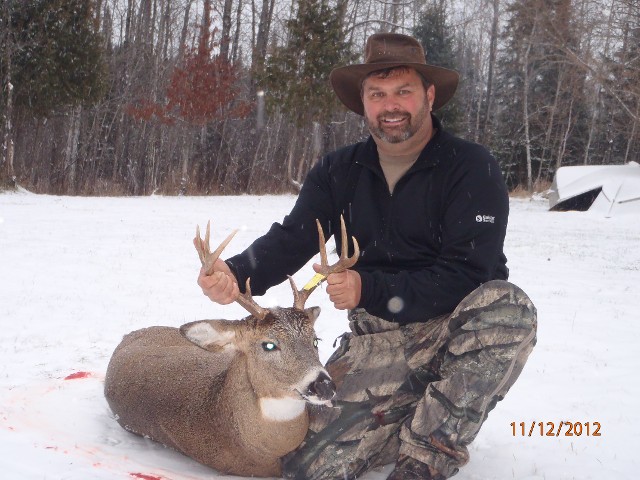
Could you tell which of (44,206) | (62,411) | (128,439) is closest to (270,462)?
(128,439)

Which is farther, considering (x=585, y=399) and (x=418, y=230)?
(x=585, y=399)

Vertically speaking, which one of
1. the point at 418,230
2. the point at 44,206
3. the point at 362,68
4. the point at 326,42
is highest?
the point at 326,42

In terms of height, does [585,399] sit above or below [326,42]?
below

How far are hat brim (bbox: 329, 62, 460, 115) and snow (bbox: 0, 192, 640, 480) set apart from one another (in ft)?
5.47

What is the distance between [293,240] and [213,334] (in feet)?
2.51

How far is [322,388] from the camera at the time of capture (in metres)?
2.71

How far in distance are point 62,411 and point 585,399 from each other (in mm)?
2683

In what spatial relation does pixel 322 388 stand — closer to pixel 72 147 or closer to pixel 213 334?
pixel 213 334

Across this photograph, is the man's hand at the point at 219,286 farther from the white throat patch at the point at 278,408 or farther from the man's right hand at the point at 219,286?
the white throat patch at the point at 278,408

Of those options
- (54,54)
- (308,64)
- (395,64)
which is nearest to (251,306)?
(395,64)

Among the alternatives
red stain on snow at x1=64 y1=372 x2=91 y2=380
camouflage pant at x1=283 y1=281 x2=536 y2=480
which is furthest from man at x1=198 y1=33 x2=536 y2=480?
red stain on snow at x1=64 y1=372 x2=91 y2=380

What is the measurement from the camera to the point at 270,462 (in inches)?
117

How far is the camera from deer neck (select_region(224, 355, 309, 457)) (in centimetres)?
293

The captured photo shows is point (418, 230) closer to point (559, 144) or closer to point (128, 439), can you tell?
point (128, 439)
